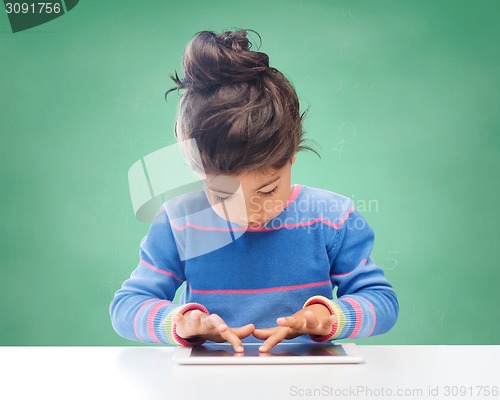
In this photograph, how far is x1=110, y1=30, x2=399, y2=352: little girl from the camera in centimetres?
90

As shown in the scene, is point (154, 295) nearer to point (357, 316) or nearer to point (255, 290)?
point (255, 290)

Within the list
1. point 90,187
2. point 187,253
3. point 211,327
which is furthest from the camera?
point 90,187

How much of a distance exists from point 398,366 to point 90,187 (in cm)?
140

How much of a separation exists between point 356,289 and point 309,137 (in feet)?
3.12

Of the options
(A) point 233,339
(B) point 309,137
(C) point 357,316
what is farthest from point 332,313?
(B) point 309,137

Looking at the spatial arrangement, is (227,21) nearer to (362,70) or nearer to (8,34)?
(362,70)

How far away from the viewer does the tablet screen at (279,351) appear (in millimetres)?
738

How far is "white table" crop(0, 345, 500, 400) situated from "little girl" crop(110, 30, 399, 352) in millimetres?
104

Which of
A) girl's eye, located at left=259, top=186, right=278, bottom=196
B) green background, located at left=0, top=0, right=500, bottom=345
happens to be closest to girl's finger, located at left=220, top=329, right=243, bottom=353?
girl's eye, located at left=259, top=186, right=278, bottom=196

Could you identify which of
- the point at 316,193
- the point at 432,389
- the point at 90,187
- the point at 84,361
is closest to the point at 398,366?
the point at 432,389

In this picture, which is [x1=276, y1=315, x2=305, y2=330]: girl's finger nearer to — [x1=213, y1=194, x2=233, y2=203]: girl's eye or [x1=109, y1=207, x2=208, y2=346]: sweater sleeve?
[x1=109, y1=207, x2=208, y2=346]: sweater sleeve

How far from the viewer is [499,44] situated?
204 cm

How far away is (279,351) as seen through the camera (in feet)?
2.52

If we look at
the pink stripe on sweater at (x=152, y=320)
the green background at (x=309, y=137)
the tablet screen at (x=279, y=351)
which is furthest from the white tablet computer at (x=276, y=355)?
the green background at (x=309, y=137)
